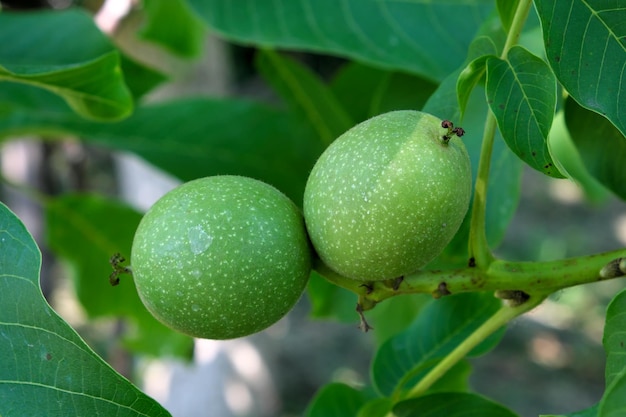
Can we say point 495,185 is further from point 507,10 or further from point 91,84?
point 91,84

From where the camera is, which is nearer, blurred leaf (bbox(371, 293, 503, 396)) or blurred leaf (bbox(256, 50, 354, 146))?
blurred leaf (bbox(371, 293, 503, 396))

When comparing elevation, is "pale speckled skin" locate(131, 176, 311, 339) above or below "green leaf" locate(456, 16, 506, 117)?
below

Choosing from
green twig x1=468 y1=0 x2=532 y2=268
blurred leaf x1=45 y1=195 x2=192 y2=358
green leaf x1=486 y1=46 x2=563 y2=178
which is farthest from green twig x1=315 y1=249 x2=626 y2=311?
blurred leaf x1=45 y1=195 x2=192 y2=358

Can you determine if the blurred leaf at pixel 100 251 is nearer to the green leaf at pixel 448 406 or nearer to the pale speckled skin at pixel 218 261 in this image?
the green leaf at pixel 448 406

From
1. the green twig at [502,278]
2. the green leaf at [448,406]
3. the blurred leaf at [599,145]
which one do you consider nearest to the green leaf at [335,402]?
the green leaf at [448,406]

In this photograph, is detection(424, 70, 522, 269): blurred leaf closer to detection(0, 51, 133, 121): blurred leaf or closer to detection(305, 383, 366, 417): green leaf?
detection(305, 383, 366, 417): green leaf

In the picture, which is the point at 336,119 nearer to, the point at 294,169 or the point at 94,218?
the point at 294,169
